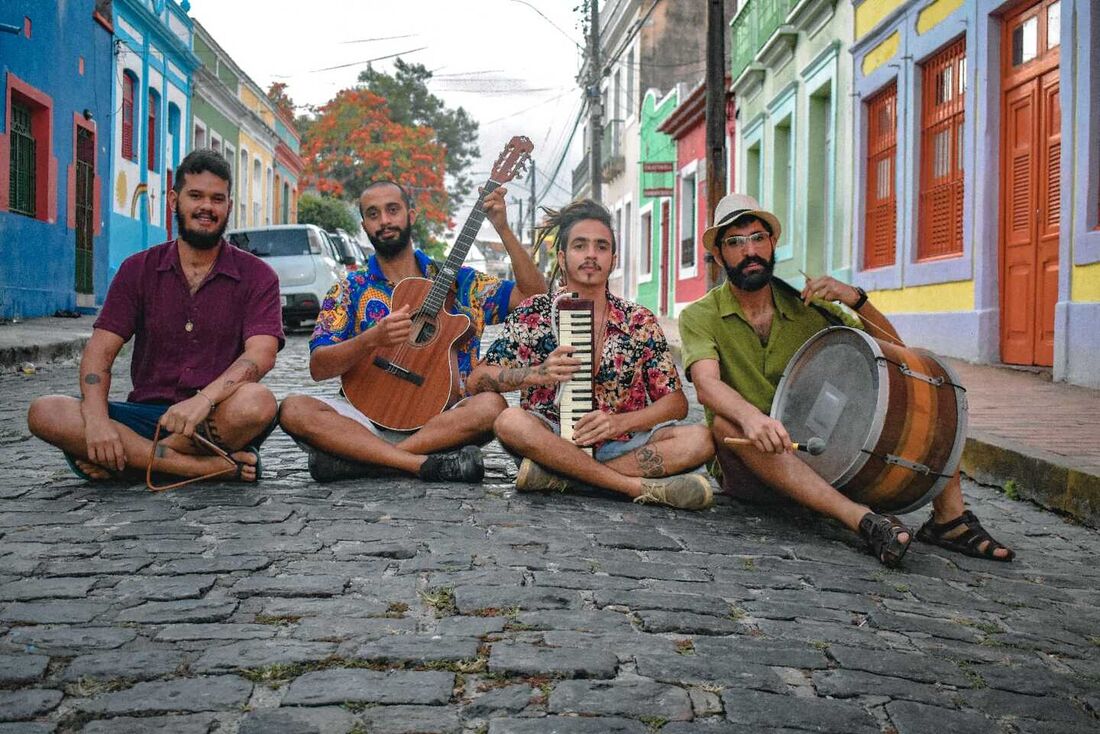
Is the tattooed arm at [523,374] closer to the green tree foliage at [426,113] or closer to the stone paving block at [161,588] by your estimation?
the stone paving block at [161,588]

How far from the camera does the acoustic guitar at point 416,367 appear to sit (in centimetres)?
562

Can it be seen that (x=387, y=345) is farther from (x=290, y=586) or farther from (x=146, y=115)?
(x=146, y=115)

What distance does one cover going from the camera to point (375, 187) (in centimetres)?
571

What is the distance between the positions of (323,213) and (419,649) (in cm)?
4201

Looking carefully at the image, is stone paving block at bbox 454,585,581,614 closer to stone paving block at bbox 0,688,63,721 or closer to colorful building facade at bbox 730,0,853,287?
stone paving block at bbox 0,688,63,721

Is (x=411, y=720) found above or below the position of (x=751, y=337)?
below

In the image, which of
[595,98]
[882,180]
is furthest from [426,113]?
[882,180]

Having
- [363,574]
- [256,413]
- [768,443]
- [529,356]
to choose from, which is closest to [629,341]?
[529,356]

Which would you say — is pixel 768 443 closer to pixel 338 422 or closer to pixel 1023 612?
pixel 1023 612

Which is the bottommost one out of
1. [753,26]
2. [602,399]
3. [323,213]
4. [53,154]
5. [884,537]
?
[884,537]

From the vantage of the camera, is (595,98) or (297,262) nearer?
(297,262)

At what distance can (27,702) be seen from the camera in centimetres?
249

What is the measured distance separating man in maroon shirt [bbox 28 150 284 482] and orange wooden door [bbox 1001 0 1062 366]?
22.7 feet

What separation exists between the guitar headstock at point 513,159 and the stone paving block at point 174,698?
144 inches
